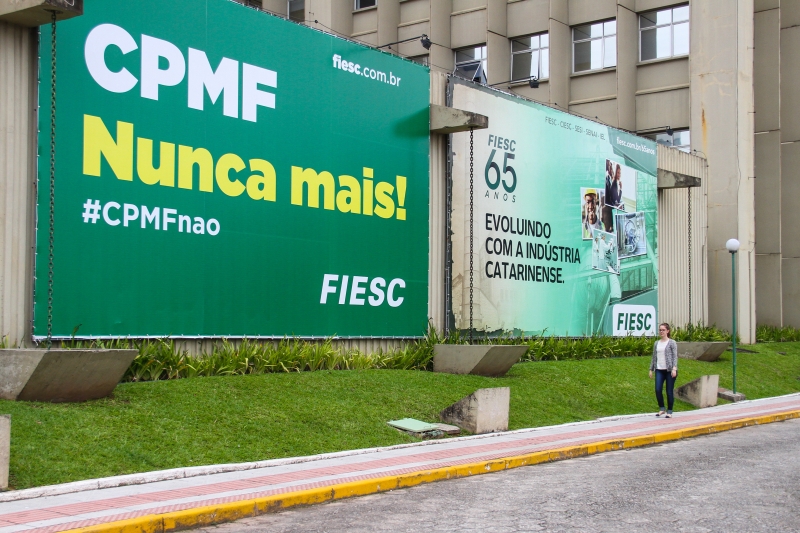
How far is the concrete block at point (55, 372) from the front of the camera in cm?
1127

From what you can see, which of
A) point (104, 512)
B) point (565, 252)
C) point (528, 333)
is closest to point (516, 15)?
point (565, 252)

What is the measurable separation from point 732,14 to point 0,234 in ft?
87.8

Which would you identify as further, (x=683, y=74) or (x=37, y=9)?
(x=683, y=74)

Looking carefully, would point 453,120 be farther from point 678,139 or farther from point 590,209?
point 678,139

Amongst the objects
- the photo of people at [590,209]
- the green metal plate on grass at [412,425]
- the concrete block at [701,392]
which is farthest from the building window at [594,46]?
the green metal plate on grass at [412,425]

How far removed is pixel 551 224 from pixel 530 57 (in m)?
16.1

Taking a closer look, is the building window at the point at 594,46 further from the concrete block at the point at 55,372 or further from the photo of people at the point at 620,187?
the concrete block at the point at 55,372

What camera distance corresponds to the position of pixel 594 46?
121ft

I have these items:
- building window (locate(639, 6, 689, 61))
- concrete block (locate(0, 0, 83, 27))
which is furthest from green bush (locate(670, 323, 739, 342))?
concrete block (locate(0, 0, 83, 27))

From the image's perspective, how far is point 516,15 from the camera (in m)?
37.8

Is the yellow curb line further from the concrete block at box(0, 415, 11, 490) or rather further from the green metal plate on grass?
the green metal plate on grass

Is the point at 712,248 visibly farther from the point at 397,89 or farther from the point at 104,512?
the point at 104,512

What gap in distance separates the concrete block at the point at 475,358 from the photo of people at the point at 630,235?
917 centimetres

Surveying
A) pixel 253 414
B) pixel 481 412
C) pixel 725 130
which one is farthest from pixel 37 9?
pixel 725 130
